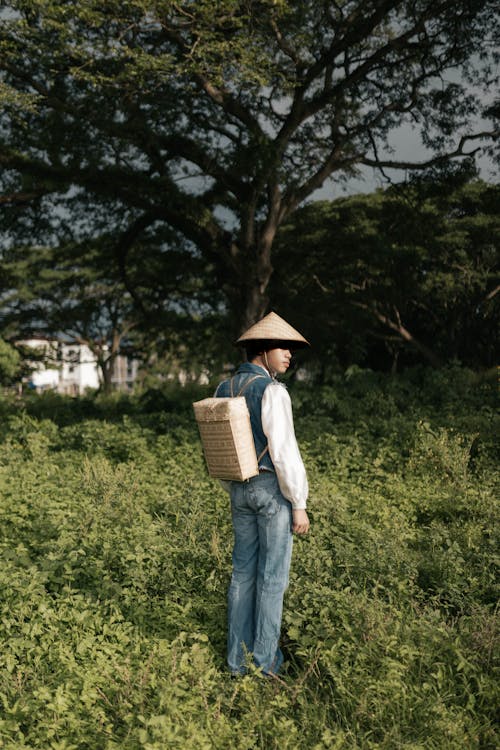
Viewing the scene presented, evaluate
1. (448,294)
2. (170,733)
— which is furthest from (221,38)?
(448,294)

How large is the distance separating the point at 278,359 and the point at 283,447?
0.61 m

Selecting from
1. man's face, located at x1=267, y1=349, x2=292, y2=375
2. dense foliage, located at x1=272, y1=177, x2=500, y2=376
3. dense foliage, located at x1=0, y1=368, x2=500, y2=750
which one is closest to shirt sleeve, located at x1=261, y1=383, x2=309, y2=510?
man's face, located at x1=267, y1=349, x2=292, y2=375

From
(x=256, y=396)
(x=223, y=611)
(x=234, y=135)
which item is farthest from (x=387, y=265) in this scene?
(x=256, y=396)

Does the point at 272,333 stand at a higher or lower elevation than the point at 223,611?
higher

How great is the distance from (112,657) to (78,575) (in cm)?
118

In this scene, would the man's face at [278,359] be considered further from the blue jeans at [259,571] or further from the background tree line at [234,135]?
the background tree line at [234,135]

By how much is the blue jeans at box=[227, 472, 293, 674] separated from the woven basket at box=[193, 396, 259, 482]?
162 mm

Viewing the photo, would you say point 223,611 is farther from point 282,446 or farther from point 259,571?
point 282,446

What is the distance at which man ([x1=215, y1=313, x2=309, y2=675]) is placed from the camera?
406cm

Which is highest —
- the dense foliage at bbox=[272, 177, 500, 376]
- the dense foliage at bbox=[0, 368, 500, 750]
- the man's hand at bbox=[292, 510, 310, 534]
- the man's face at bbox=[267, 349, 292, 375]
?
the dense foliage at bbox=[272, 177, 500, 376]

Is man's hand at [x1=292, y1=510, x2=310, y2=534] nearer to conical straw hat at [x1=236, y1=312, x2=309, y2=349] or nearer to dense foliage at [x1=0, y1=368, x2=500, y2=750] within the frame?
dense foliage at [x1=0, y1=368, x2=500, y2=750]

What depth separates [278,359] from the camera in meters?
4.36

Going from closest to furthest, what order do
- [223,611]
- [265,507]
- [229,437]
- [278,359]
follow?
[229,437]
[265,507]
[278,359]
[223,611]

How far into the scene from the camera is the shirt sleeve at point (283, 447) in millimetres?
4027
